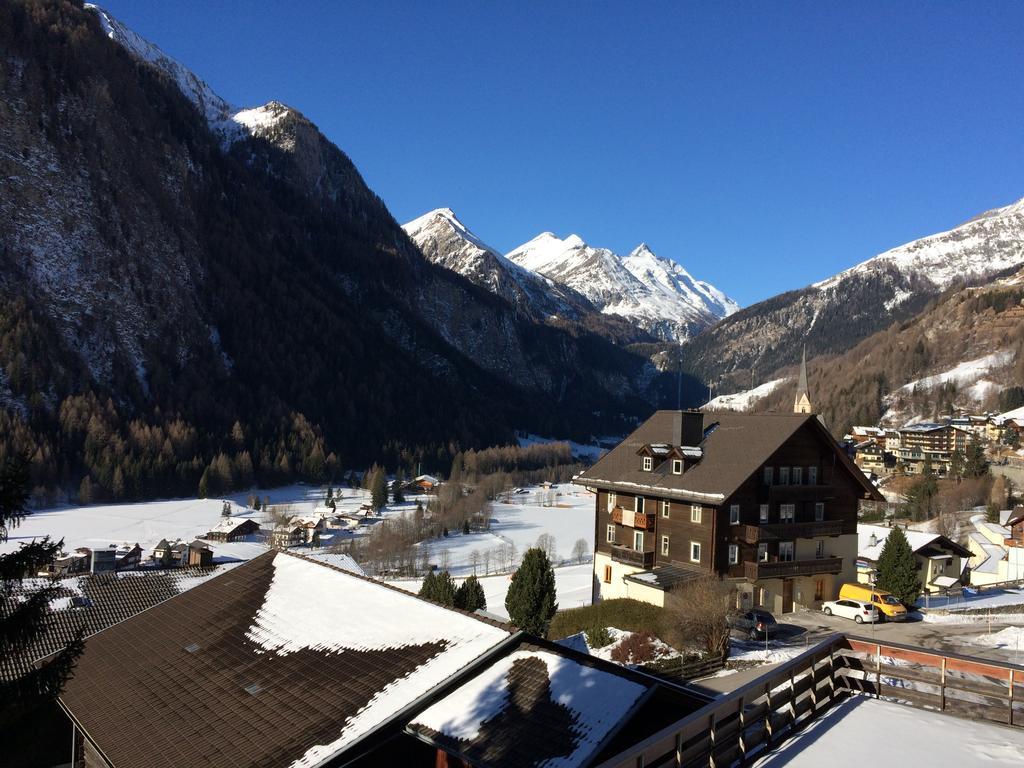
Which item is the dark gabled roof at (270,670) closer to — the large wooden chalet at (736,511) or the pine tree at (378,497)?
the large wooden chalet at (736,511)

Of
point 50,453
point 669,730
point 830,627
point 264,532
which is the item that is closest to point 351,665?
point 669,730

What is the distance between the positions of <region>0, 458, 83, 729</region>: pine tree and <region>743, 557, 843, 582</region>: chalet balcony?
29136 mm

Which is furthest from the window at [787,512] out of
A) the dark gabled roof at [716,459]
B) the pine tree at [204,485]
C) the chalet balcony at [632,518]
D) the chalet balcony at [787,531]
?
the pine tree at [204,485]

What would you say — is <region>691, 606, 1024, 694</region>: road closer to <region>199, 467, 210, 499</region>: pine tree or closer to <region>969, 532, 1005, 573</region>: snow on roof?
<region>969, 532, 1005, 573</region>: snow on roof

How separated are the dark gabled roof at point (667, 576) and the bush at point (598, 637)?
154 inches

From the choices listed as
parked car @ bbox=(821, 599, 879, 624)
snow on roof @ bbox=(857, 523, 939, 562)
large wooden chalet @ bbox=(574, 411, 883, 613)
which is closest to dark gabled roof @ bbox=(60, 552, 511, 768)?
large wooden chalet @ bbox=(574, 411, 883, 613)

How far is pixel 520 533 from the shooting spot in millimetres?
118375

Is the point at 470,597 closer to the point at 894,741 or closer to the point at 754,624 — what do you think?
the point at 754,624

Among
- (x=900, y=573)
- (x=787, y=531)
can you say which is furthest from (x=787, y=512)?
(x=900, y=573)

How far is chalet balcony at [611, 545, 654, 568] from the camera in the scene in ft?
116

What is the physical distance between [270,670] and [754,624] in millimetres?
20306

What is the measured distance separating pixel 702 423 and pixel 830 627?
11028 mm

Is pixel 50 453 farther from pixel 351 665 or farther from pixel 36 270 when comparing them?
pixel 351 665

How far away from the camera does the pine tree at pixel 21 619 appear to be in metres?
9.18
